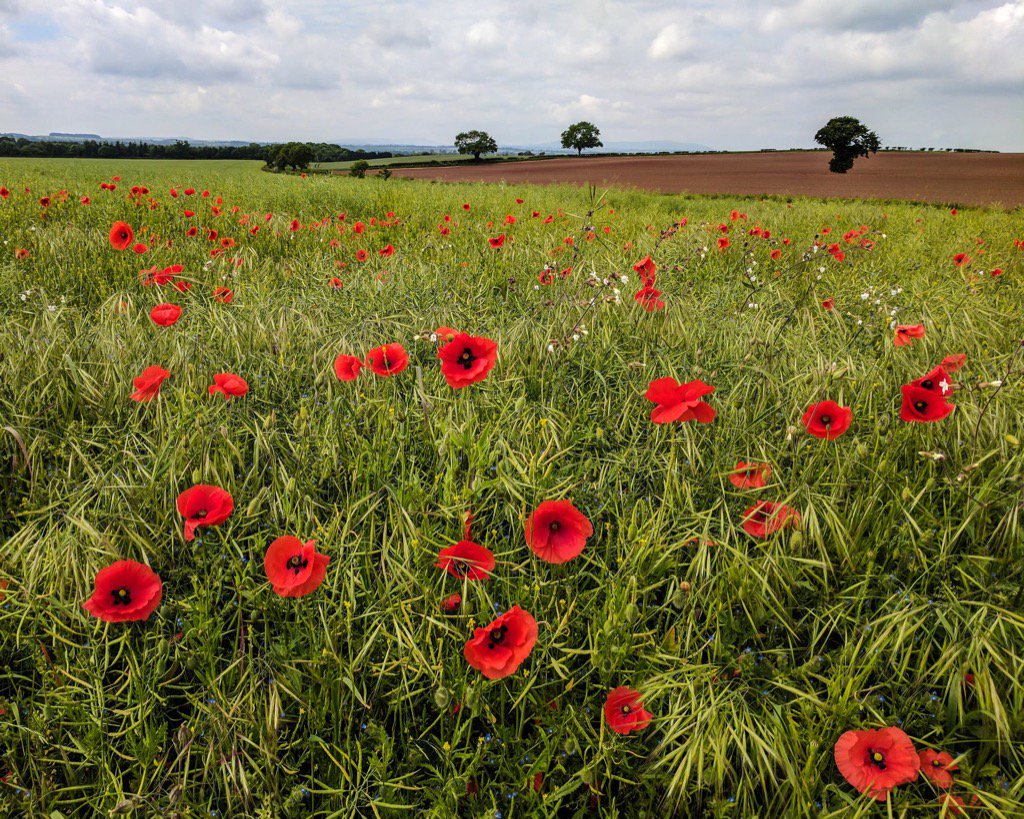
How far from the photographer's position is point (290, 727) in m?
1.36

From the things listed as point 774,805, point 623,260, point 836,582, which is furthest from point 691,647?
point 623,260

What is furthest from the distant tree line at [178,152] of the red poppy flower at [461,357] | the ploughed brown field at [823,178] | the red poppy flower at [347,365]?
the red poppy flower at [461,357]

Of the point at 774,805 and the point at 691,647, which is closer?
the point at 774,805

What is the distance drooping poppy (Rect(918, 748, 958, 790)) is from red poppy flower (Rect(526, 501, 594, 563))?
0.81 meters

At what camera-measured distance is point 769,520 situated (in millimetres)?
1501

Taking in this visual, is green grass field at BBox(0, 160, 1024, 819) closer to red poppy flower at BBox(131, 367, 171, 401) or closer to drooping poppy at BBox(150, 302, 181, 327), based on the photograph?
red poppy flower at BBox(131, 367, 171, 401)

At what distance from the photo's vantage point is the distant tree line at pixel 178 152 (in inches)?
1355

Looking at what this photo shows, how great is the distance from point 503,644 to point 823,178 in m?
26.9

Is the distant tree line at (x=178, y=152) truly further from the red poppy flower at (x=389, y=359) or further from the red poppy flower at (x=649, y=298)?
the red poppy flower at (x=389, y=359)

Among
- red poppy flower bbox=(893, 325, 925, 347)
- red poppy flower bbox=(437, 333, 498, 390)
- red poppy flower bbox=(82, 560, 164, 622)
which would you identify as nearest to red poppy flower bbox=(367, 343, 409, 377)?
red poppy flower bbox=(437, 333, 498, 390)

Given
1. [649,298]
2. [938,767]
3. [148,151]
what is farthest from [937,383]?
[148,151]

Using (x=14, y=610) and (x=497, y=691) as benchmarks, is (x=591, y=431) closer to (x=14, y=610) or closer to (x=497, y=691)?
(x=497, y=691)

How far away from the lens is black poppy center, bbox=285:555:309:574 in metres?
1.26

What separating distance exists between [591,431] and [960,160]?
36.6m
